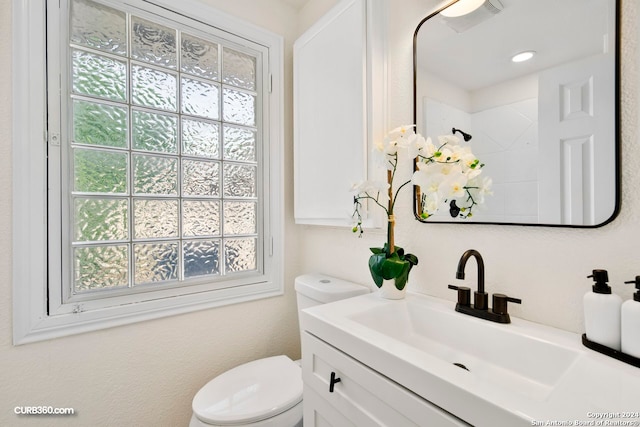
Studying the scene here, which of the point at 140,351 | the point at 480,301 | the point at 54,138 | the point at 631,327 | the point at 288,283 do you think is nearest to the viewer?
the point at 631,327

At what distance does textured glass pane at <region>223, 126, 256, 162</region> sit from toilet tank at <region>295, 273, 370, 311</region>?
0.71 m

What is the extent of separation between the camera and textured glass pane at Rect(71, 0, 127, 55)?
109 cm

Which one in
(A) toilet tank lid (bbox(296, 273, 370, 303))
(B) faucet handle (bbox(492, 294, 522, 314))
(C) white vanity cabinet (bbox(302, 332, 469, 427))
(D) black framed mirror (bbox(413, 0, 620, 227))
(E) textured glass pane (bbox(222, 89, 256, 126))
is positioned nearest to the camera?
(C) white vanity cabinet (bbox(302, 332, 469, 427))

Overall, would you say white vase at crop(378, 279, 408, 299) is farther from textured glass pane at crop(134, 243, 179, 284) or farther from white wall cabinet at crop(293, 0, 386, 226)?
textured glass pane at crop(134, 243, 179, 284)

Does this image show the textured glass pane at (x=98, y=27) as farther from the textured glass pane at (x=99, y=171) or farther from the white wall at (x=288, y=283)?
the textured glass pane at (x=99, y=171)

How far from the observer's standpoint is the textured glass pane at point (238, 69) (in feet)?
4.71

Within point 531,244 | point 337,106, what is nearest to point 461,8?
point 337,106

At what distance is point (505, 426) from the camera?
42cm

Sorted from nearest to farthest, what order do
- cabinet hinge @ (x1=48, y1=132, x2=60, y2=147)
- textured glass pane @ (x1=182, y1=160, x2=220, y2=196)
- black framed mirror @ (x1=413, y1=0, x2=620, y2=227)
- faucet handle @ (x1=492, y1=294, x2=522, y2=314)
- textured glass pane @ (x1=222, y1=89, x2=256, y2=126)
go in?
black framed mirror @ (x1=413, y1=0, x2=620, y2=227) < faucet handle @ (x1=492, y1=294, x2=522, y2=314) < cabinet hinge @ (x1=48, y1=132, x2=60, y2=147) < textured glass pane @ (x1=182, y1=160, x2=220, y2=196) < textured glass pane @ (x1=222, y1=89, x2=256, y2=126)

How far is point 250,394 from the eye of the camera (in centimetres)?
107

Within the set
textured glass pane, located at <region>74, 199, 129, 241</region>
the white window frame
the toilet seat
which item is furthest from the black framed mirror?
the white window frame

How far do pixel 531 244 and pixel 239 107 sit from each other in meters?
1.39

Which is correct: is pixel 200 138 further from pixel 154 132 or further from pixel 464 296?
pixel 464 296

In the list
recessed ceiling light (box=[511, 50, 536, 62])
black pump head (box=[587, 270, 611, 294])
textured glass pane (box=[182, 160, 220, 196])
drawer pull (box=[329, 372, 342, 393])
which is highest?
recessed ceiling light (box=[511, 50, 536, 62])
